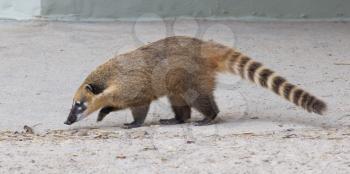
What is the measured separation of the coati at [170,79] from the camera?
20.9ft

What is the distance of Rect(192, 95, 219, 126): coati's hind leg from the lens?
6398 millimetres

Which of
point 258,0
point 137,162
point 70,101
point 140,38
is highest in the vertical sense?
point 258,0

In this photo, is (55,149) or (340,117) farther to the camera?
(340,117)

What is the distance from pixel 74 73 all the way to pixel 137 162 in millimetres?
3574

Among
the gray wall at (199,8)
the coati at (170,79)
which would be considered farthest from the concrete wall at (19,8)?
the coati at (170,79)

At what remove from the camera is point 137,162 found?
4.84 meters

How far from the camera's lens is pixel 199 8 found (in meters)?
11.2

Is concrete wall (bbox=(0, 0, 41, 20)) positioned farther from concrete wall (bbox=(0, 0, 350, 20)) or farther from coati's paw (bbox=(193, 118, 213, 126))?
coati's paw (bbox=(193, 118, 213, 126))

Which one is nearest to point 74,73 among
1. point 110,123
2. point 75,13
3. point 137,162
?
point 110,123

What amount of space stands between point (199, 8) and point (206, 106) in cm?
492

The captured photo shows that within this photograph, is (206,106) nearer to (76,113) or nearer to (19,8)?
(76,113)

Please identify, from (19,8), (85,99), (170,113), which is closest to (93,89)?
(85,99)

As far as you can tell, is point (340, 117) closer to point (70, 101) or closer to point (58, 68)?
point (70, 101)

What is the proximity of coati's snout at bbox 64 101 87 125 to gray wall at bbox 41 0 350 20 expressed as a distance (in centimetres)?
452
